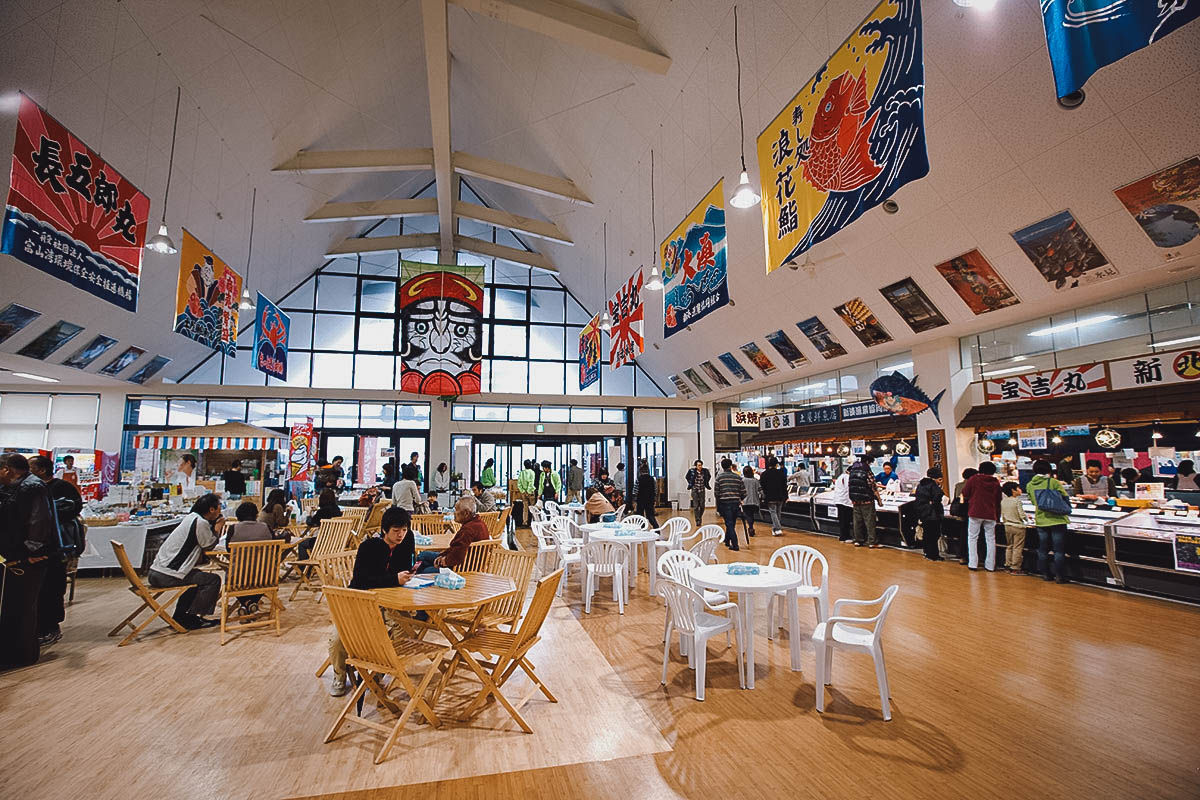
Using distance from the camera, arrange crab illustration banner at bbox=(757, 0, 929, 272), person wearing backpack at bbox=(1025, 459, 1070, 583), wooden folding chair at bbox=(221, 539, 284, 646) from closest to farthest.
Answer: crab illustration banner at bbox=(757, 0, 929, 272), wooden folding chair at bbox=(221, 539, 284, 646), person wearing backpack at bbox=(1025, 459, 1070, 583)

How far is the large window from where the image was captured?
47.8 feet

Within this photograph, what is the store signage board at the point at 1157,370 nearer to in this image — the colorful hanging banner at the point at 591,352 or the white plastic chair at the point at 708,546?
the white plastic chair at the point at 708,546

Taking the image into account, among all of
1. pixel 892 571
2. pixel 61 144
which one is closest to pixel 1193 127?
pixel 892 571

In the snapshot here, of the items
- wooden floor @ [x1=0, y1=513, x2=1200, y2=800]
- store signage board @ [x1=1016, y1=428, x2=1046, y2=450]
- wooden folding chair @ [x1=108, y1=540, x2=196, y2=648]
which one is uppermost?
store signage board @ [x1=1016, y1=428, x2=1046, y2=450]

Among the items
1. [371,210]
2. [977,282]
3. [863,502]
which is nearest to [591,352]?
[863,502]

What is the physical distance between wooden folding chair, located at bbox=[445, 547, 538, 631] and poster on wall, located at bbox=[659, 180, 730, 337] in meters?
3.31

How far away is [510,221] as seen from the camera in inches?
506

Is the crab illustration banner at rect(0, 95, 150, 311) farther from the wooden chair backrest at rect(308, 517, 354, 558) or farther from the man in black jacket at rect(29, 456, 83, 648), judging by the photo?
the wooden chair backrest at rect(308, 517, 354, 558)

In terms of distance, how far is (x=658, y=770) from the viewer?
2.77 m

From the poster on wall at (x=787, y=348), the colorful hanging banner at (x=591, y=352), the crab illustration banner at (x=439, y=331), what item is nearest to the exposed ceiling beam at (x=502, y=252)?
the crab illustration banner at (x=439, y=331)

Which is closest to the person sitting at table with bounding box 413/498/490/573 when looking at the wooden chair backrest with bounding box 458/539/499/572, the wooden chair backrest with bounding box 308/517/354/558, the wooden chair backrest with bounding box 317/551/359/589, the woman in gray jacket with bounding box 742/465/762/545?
the wooden chair backrest with bounding box 458/539/499/572

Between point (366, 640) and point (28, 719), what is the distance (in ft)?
7.80

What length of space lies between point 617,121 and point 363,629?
8.39 m

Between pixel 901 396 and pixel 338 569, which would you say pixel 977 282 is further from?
pixel 338 569
